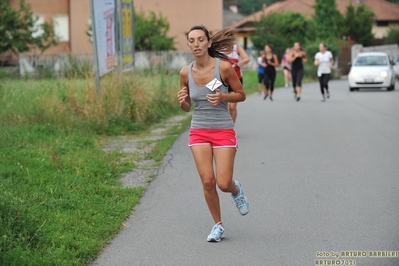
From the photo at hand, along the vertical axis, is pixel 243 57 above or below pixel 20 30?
above

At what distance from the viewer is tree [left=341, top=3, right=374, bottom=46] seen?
7100 centimetres

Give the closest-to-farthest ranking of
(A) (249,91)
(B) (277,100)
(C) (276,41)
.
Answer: (B) (277,100), (A) (249,91), (C) (276,41)

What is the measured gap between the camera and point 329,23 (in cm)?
5284

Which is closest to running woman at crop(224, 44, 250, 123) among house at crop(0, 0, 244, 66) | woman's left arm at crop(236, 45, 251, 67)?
woman's left arm at crop(236, 45, 251, 67)

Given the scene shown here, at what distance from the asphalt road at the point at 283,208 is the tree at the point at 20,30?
3233cm

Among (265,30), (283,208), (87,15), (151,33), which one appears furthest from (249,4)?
(283,208)

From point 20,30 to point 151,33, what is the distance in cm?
786

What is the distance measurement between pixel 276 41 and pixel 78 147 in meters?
47.7

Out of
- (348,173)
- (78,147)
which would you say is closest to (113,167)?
(78,147)

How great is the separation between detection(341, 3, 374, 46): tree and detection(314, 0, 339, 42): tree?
18.6m

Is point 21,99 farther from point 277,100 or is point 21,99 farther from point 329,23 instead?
point 329,23

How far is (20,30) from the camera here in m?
46.5

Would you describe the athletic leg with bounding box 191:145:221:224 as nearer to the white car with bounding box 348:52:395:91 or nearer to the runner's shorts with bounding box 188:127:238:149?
the runner's shorts with bounding box 188:127:238:149

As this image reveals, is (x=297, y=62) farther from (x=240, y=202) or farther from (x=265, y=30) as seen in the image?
(x=265, y=30)
